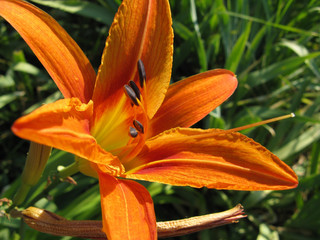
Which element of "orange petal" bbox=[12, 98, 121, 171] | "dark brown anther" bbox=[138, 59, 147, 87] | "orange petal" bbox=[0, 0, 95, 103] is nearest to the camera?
"orange petal" bbox=[12, 98, 121, 171]

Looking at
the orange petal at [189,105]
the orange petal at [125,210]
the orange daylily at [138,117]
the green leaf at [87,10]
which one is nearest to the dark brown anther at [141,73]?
the orange daylily at [138,117]

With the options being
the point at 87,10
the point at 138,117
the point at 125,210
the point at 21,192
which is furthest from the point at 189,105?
the point at 87,10

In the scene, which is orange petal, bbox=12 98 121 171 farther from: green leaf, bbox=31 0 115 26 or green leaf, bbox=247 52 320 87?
green leaf, bbox=247 52 320 87

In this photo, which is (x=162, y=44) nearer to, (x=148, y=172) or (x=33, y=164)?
(x=148, y=172)

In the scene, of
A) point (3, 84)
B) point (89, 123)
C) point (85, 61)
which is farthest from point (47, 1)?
point (89, 123)

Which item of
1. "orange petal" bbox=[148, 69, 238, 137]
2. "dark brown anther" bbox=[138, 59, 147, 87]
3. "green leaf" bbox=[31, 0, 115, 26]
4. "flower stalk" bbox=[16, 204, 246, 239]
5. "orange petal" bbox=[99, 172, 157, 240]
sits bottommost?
Result: "flower stalk" bbox=[16, 204, 246, 239]

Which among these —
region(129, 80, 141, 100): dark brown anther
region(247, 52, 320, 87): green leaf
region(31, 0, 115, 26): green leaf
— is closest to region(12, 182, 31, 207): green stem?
region(129, 80, 141, 100): dark brown anther

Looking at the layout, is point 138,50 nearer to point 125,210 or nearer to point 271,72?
point 125,210
